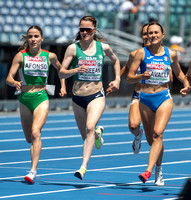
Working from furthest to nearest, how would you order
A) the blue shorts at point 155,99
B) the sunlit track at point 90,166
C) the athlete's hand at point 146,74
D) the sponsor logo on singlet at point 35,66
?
the sponsor logo on singlet at point 35,66 < the blue shorts at point 155,99 < the athlete's hand at point 146,74 < the sunlit track at point 90,166

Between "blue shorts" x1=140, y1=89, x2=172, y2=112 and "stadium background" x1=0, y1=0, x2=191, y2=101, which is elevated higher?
"blue shorts" x1=140, y1=89, x2=172, y2=112

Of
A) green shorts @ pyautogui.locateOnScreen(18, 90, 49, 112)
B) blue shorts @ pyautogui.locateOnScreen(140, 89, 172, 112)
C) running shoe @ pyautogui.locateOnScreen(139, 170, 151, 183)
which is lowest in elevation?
running shoe @ pyautogui.locateOnScreen(139, 170, 151, 183)

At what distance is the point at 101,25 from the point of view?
34.8m

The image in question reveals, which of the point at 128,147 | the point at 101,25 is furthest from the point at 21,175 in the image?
the point at 101,25

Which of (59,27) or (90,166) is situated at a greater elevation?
(59,27)

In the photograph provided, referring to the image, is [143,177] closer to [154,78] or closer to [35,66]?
[154,78]

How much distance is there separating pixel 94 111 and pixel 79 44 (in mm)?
1036

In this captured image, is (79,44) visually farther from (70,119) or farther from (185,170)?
(70,119)

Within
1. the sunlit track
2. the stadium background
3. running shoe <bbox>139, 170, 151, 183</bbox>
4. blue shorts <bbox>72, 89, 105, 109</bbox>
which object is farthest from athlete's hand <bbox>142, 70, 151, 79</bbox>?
the stadium background

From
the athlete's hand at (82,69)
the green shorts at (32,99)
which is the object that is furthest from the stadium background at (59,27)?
the athlete's hand at (82,69)

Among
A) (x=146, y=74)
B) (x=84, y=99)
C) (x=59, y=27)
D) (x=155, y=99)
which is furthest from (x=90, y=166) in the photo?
(x=59, y=27)

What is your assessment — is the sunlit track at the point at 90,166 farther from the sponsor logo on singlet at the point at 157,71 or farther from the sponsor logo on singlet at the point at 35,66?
the sponsor logo on singlet at the point at 35,66

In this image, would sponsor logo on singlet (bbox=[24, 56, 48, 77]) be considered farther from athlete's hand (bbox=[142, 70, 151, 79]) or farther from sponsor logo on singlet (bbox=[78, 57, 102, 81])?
athlete's hand (bbox=[142, 70, 151, 79])

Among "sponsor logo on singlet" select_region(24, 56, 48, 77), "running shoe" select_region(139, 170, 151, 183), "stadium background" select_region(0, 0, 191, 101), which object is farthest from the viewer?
"stadium background" select_region(0, 0, 191, 101)
